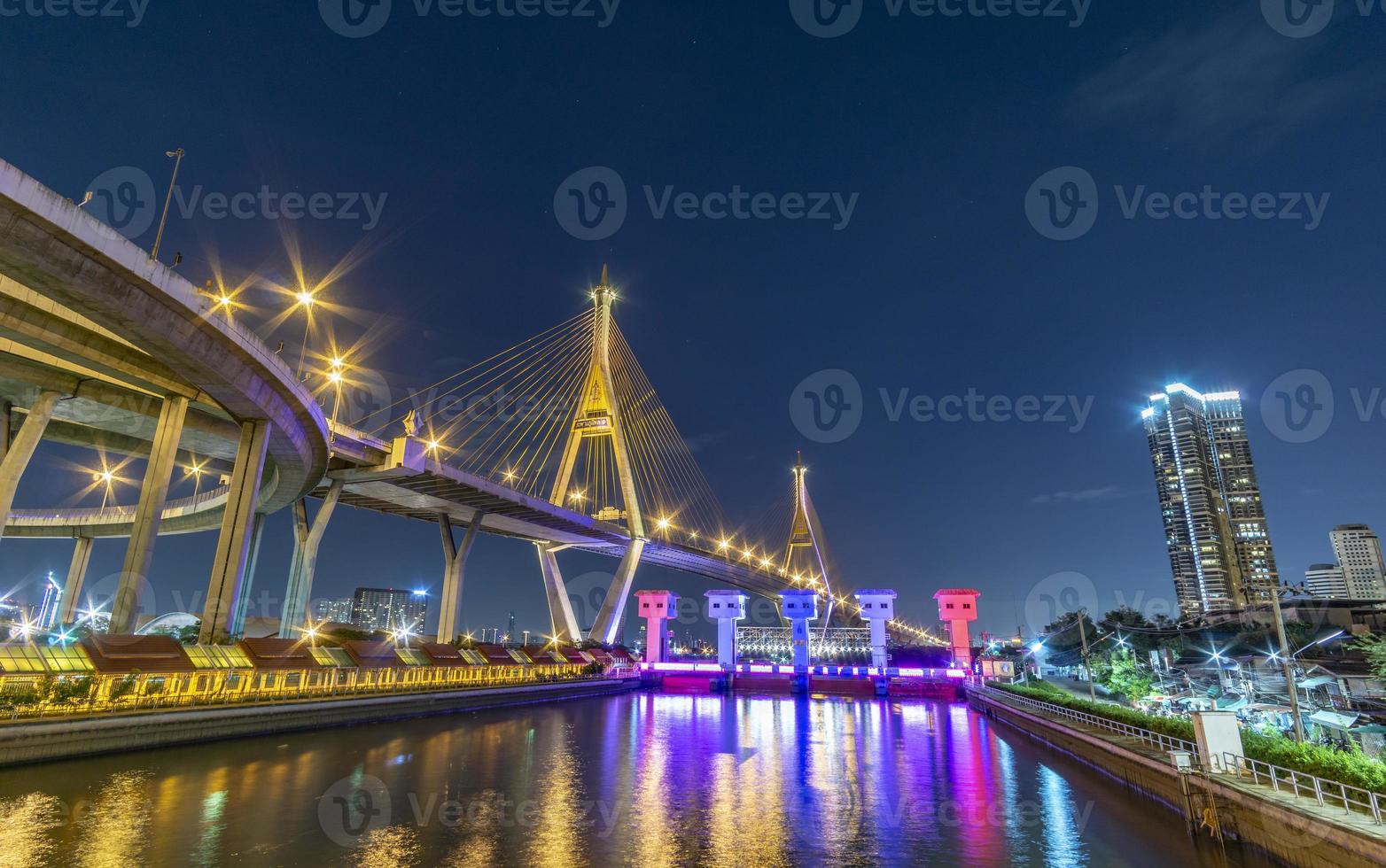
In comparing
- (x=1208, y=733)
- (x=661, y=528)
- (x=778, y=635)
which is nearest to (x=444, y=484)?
(x=661, y=528)

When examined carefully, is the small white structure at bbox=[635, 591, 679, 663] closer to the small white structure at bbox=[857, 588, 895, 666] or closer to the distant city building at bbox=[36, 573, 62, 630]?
the small white structure at bbox=[857, 588, 895, 666]

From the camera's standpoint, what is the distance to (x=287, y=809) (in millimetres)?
15227

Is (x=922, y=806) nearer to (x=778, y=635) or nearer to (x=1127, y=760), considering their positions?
(x=1127, y=760)

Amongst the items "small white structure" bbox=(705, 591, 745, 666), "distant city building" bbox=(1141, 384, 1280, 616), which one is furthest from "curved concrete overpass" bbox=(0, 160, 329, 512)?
"distant city building" bbox=(1141, 384, 1280, 616)

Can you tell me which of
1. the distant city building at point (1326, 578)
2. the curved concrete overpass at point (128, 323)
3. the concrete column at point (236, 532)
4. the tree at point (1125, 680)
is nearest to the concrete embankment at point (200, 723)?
the concrete column at point (236, 532)

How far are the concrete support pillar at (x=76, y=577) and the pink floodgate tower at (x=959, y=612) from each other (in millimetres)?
87926

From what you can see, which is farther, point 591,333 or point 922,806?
point 591,333

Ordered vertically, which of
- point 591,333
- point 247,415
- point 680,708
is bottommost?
point 680,708

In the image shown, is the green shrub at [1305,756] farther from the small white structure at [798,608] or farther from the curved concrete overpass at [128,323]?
the small white structure at [798,608]

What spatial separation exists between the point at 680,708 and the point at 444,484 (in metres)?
22.3

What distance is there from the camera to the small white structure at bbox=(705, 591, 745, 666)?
263 feet

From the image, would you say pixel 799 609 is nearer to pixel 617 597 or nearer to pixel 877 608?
pixel 877 608

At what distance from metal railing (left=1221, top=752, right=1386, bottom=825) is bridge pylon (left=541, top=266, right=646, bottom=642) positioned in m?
45.0

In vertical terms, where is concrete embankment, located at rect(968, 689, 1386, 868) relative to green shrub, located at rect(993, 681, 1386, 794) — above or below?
below
